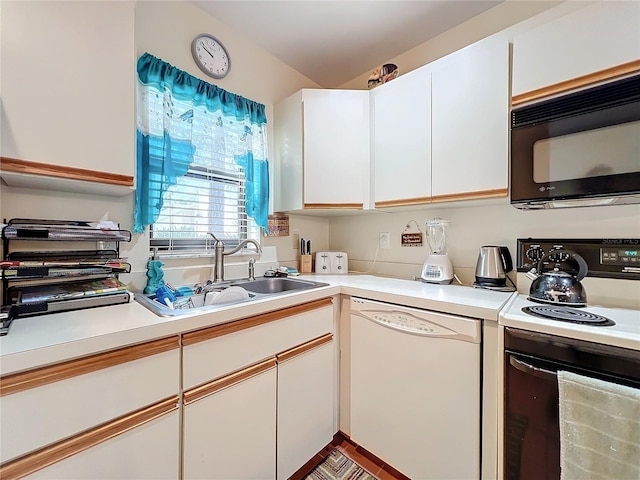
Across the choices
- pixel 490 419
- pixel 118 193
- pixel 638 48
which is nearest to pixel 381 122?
pixel 638 48

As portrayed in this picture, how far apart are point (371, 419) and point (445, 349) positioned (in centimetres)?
59

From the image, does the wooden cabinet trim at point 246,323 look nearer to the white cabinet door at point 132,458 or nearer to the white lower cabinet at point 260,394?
the white lower cabinet at point 260,394

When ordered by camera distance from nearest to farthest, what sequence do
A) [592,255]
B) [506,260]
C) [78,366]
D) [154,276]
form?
[78,366]
[592,255]
[154,276]
[506,260]

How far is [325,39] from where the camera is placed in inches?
71.2

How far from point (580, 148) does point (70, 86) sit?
75.5 inches

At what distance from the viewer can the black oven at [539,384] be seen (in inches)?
31.4

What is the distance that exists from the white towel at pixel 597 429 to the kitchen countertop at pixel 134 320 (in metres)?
0.29

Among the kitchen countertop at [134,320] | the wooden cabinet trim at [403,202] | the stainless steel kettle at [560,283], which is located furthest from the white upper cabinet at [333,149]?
the stainless steel kettle at [560,283]

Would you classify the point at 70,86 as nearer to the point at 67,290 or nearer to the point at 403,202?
the point at 67,290

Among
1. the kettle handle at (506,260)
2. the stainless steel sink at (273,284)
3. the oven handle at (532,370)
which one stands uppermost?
the kettle handle at (506,260)

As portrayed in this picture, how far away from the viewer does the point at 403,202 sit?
5.31 feet

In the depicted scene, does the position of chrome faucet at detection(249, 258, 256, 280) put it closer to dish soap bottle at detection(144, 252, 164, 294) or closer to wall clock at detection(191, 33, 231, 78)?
dish soap bottle at detection(144, 252, 164, 294)

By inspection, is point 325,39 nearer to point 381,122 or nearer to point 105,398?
point 381,122

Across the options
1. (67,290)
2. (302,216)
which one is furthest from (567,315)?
(67,290)
